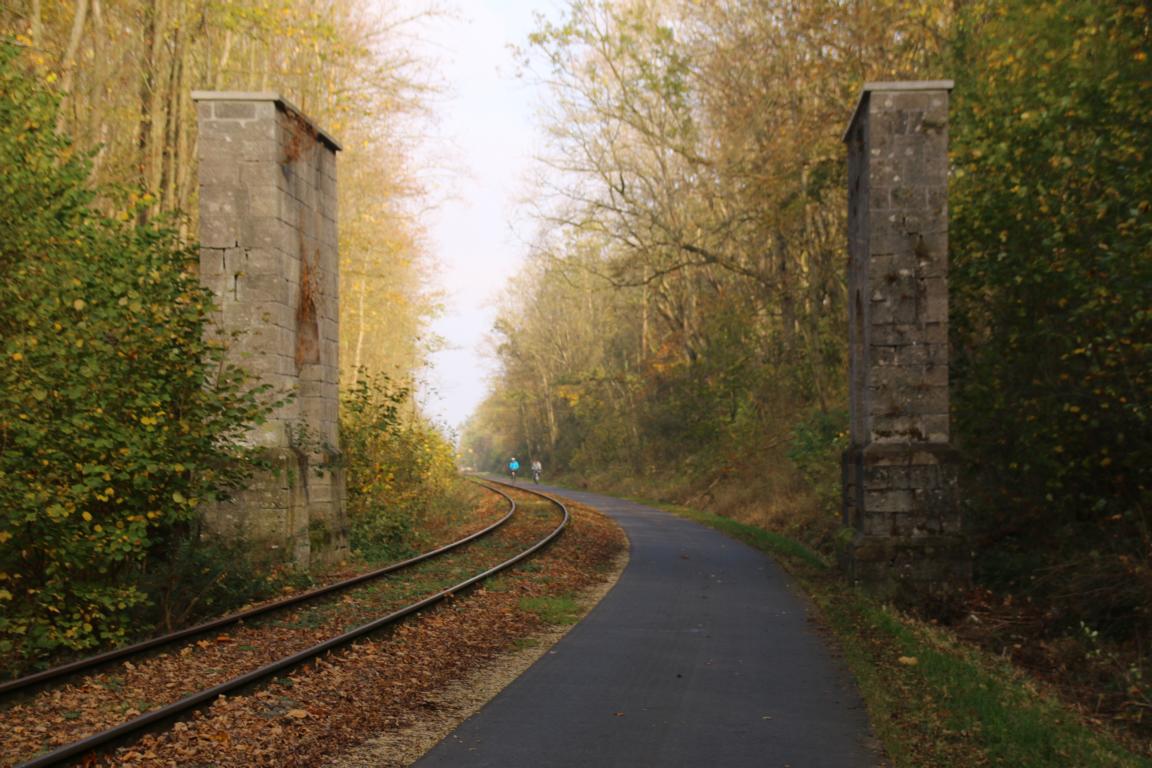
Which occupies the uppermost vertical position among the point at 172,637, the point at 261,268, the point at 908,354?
the point at 261,268

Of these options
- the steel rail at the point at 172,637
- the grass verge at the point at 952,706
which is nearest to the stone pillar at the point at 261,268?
the steel rail at the point at 172,637

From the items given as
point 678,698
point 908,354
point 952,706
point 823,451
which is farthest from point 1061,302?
point 823,451

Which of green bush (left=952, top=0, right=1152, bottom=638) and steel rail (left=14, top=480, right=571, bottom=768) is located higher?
green bush (left=952, top=0, right=1152, bottom=638)

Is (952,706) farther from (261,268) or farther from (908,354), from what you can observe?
(261,268)

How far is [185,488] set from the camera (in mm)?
10367

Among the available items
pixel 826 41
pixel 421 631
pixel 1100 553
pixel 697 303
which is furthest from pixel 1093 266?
pixel 697 303

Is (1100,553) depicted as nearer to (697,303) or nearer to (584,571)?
(584,571)

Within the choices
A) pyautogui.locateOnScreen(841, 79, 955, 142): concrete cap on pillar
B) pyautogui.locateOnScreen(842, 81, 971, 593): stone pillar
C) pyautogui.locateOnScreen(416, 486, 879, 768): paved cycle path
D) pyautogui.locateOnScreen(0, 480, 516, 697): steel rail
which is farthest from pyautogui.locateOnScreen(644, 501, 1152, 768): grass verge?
pyautogui.locateOnScreen(841, 79, 955, 142): concrete cap on pillar

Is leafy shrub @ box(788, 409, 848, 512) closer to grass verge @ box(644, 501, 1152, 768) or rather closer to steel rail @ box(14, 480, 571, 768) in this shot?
grass verge @ box(644, 501, 1152, 768)

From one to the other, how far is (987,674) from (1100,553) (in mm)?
4001

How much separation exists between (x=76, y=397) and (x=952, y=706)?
7.74m

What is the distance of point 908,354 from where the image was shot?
493 inches

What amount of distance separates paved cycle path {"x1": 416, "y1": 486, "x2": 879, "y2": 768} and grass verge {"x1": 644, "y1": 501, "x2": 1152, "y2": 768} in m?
0.26

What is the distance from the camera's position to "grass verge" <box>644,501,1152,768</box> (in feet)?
19.9
